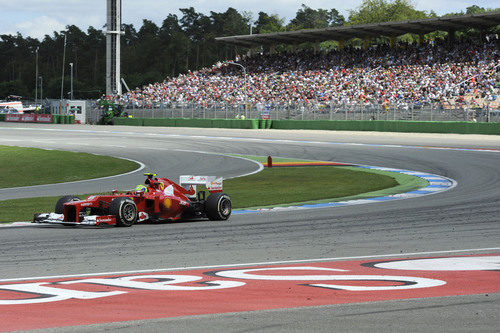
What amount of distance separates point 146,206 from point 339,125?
37.7 meters

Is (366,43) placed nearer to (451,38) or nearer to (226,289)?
(451,38)

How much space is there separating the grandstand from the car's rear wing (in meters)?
29.9

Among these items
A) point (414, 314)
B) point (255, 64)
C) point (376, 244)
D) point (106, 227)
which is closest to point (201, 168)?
point (106, 227)

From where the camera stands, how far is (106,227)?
479 inches

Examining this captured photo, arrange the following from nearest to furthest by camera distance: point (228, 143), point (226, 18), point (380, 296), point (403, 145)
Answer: point (380, 296)
point (403, 145)
point (228, 143)
point (226, 18)

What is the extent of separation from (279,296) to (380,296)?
0.81 meters

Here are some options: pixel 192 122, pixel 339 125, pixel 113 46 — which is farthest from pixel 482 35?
pixel 113 46

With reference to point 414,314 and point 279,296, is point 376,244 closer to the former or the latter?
point 279,296

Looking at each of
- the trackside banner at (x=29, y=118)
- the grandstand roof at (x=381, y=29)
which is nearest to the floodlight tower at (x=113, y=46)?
the trackside banner at (x=29, y=118)

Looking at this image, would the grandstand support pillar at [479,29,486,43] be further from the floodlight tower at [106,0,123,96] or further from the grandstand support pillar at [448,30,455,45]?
the floodlight tower at [106,0,123,96]

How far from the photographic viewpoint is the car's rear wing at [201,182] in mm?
13281

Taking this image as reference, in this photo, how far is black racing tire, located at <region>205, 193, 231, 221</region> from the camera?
1295 cm

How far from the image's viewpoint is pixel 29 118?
268ft

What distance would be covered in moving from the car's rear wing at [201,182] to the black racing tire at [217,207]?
0.31 meters
